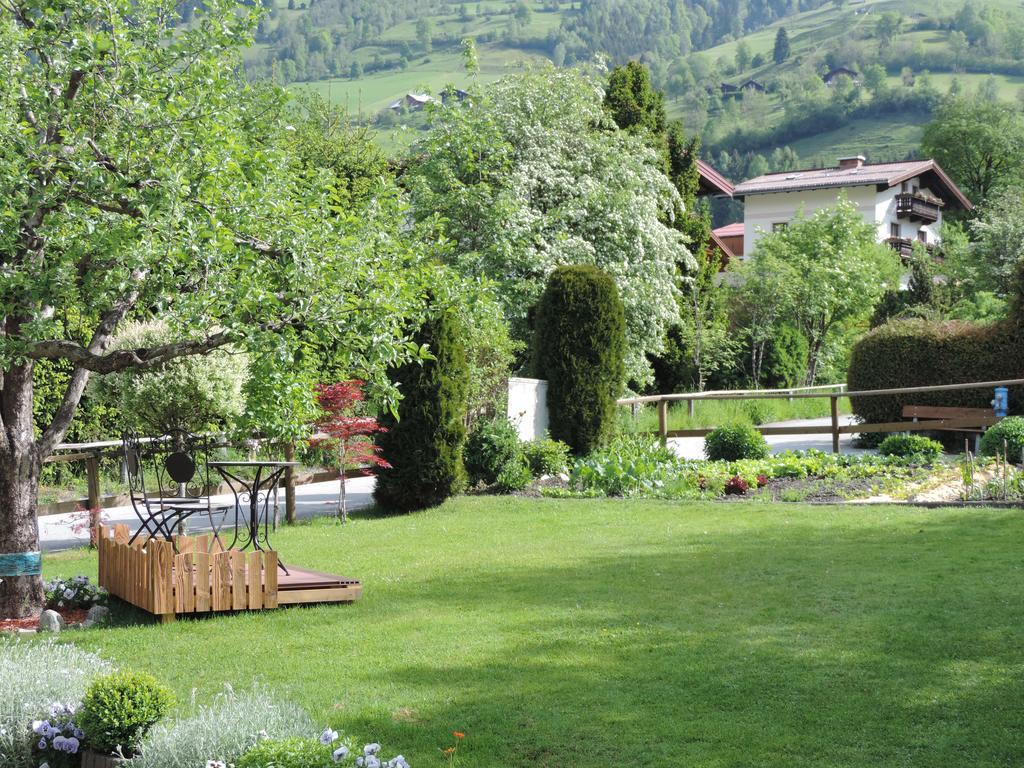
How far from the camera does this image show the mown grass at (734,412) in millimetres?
23703

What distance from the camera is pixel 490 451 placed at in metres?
15.1

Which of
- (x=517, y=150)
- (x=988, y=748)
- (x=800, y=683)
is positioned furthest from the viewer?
(x=517, y=150)

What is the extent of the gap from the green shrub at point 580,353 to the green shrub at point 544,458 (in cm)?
72

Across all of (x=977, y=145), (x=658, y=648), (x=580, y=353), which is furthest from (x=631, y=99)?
(x=977, y=145)

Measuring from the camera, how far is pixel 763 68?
191 metres

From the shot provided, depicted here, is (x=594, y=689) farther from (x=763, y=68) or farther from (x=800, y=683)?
(x=763, y=68)

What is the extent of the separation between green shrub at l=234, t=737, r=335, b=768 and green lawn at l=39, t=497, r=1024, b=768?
2.66 ft

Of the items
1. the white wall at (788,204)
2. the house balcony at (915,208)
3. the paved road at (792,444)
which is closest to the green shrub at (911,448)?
the paved road at (792,444)

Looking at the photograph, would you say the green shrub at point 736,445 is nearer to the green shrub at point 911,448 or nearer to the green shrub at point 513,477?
the green shrub at point 911,448

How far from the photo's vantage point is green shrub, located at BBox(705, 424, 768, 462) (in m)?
16.9

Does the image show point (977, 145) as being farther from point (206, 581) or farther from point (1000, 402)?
point (206, 581)

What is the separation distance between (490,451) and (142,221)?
8832 mm

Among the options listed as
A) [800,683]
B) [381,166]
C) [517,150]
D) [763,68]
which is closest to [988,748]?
[800,683]

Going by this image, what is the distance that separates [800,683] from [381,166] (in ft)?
67.8
